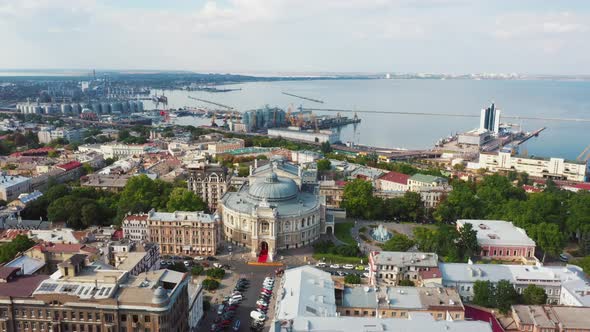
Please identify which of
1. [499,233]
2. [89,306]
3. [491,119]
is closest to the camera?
[89,306]

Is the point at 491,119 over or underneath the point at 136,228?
over

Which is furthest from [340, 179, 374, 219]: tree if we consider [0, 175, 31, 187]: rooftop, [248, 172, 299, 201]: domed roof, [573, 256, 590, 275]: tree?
[0, 175, 31, 187]: rooftop

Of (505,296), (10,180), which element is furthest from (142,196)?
(505,296)

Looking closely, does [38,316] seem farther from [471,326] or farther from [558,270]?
[558,270]

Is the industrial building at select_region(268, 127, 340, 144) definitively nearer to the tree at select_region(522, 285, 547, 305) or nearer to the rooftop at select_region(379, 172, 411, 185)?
the rooftop at select_region(379, 172, 411, 185)

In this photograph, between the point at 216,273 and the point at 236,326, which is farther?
the point at 216,273

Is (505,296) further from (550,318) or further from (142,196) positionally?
(142,196)
